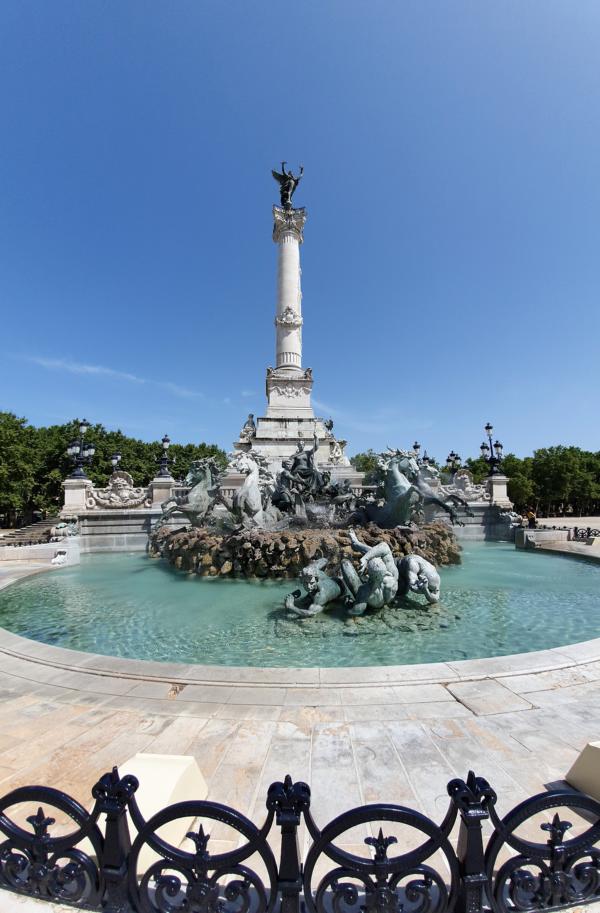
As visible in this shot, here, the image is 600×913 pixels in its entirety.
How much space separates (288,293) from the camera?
3456 cm

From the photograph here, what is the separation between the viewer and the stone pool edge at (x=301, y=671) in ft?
16.4

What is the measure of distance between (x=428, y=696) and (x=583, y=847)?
255 centimetres

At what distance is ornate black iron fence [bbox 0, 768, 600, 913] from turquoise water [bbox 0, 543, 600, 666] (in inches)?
160

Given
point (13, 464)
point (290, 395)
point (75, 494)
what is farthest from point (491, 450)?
point (13, 464)

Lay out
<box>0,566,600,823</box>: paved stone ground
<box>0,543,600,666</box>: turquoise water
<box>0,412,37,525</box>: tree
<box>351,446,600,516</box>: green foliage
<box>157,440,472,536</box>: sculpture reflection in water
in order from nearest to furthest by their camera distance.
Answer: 1. <box>0,566,600,823</box>: paved stone ground
2. <box>0,543,600,666</box>: turquoise water
3. <box>157,440,472,536</box>: sculpture reflection in water
4. <box>0,412,37,525</box>: tree
5. <box>351,446,600,516</box>: green foliage

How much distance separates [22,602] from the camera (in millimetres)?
10180

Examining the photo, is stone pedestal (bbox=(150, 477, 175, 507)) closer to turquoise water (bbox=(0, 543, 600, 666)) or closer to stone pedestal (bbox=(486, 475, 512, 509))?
turquoise water (bbox=(0, 543, 600, 666))

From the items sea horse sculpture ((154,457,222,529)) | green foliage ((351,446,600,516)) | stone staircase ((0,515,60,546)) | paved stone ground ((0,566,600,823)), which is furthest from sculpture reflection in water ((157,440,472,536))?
green foliage ((351,446,600,516))

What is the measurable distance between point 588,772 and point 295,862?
237 centimetres

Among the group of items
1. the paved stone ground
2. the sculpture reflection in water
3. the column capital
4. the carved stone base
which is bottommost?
the paved stone ground

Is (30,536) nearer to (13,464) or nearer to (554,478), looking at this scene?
(13,464)

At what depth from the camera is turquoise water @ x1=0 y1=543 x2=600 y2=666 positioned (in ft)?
22.0

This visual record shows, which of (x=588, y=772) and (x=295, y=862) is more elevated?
(x=295, y=862)

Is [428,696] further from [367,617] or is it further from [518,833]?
[367,617]
